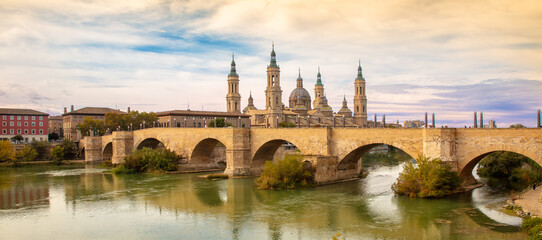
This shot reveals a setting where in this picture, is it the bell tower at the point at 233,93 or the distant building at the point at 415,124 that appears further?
the bell tower at the point at 233,93

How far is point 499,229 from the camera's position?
18891mm

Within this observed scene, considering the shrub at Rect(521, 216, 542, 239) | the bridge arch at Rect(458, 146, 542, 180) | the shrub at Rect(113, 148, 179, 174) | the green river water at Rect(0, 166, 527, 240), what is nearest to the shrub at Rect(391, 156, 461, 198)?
the green river water at Rect(0, 166, 527, 240)

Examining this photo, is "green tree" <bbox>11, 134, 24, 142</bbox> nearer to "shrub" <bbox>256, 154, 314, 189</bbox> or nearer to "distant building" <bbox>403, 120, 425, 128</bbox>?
"shrub" <bbox>256, 154, 314, 189</bbox>

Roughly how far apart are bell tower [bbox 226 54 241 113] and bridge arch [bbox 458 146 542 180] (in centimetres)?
8171

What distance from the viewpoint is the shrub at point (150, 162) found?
43.4 metres

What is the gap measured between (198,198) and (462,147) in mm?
16480

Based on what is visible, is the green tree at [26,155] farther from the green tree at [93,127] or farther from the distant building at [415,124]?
the distant building at [415,124]

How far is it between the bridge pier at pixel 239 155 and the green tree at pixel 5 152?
1260 inches

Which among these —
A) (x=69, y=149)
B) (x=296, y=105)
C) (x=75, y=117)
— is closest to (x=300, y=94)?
(x=296, y=105)

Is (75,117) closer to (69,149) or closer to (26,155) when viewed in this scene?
(69,149)

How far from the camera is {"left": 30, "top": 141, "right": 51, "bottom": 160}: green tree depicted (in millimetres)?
60500

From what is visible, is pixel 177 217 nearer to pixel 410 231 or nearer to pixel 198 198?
pixel 198 198

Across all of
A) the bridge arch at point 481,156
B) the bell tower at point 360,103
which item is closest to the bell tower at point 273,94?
the bell tower at point 360,103

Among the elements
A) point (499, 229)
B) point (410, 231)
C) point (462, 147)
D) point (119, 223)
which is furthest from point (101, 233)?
point (462, 147)
